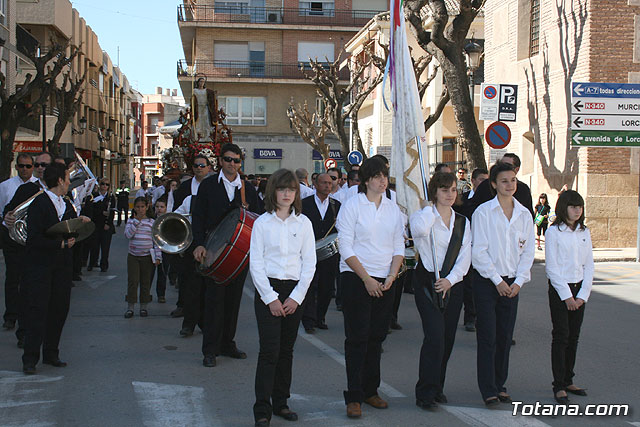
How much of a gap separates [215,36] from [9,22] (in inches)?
708

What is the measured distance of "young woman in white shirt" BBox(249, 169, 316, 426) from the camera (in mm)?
5285

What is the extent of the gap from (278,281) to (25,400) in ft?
7.62

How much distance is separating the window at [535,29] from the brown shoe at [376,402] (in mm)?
18495

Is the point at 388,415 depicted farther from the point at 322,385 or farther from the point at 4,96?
the point at 4,96

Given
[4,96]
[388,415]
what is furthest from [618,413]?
[4,96]

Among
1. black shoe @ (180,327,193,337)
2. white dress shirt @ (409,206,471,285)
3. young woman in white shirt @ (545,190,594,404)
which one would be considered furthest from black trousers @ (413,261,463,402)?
black shoe @ (180,327,193,337)

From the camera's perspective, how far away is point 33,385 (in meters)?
6.41

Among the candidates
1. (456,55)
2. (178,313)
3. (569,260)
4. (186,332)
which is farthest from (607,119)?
(569,260)

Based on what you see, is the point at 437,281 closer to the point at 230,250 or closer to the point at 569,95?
the point at 230,250

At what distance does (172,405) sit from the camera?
5809mm

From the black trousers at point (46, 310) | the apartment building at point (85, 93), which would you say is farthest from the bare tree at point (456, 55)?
the apartment building at point (85, 93)

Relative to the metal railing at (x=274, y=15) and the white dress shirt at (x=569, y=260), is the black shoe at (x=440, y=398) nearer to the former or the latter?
the white dress shirt at (x=569, y=260)

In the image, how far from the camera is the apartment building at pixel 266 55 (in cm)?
4869

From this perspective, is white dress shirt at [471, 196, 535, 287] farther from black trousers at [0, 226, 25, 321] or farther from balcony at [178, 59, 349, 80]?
balcony at [178, 59, 349, 80]
